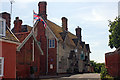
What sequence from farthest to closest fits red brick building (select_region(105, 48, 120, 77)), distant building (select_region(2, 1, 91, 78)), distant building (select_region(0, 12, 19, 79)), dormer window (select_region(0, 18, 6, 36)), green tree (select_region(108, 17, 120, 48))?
green tree (select_region(108, 17, 120, 48))
distant building (select_region(2, 1, 91, 78))
red brick building (select_region(105, 48, 120, 77))
dormer window (select_region(0, 18, 6, 36))
distant building (select_region(0, 12, 19, 79))

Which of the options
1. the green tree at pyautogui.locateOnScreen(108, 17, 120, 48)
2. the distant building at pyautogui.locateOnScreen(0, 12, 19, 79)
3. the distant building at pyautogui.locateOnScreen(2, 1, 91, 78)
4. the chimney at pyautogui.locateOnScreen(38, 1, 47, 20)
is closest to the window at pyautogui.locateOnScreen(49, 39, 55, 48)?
the distant building at pyautogui.locateOnScreen(2, 1, 91, 78)

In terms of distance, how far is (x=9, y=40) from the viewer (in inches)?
756

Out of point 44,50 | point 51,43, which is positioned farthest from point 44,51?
point 51,43

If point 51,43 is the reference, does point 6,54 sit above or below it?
below

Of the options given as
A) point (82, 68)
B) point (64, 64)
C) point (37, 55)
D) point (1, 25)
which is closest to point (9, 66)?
point (1, 25)

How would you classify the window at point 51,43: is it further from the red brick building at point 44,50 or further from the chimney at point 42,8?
the chimney at point 42,8

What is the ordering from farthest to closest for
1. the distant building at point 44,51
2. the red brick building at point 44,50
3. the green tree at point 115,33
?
the green tree at point 115,33 < the red brick building at point 44,50 < the distant building at point 44,51

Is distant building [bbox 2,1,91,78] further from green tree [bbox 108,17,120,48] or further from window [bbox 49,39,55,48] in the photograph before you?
green tree [bbox 108,17,120,48]

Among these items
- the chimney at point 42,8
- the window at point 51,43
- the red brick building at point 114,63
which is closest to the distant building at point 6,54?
the red brick building at point 114,63

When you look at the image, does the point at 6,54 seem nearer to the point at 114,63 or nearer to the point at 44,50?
the point at 114,63

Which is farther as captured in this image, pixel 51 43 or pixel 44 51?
pixel 44 51

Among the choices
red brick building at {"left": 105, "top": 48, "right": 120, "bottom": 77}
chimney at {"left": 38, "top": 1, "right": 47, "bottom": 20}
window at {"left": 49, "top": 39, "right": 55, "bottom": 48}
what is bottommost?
red brick building at {"left": 105, "top": 48, "right": 120, "bottom": 77}

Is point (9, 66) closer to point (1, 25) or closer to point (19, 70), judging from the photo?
point (1, 25)

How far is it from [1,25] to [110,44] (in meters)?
26.4
